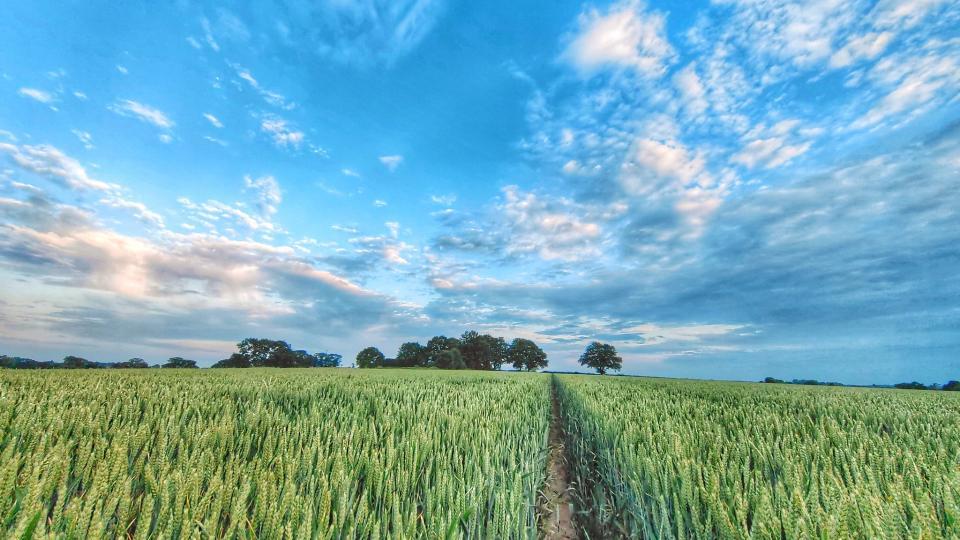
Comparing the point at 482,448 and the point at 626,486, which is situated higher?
the point at 482,448

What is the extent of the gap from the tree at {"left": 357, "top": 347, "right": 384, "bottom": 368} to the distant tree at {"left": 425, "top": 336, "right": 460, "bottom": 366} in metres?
8.90

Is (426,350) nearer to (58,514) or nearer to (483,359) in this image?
(483,359)

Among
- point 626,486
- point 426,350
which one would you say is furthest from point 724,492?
point 426,350

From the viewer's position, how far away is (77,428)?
2949mm

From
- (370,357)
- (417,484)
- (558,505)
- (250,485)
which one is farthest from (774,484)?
(370,357)

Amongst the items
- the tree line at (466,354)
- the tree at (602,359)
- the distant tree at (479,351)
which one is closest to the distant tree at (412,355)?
the tree line at (466,354)

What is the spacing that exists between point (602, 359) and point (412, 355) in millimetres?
39400

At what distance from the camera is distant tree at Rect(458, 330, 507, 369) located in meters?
81.9

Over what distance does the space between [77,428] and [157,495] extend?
202 cm

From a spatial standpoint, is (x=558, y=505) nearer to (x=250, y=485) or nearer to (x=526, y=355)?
(x=250, y=485)

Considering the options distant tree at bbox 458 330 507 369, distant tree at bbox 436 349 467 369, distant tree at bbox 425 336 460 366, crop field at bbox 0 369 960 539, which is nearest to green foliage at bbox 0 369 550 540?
crop field at bbox 0 369 960 539

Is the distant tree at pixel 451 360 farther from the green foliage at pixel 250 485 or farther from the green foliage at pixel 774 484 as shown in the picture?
the green foliage at pixel 250 485

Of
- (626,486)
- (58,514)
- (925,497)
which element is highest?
(925,497)

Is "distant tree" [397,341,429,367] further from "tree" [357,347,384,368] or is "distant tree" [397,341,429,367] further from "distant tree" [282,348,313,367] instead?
"distant tree" [282,348,313,367]
